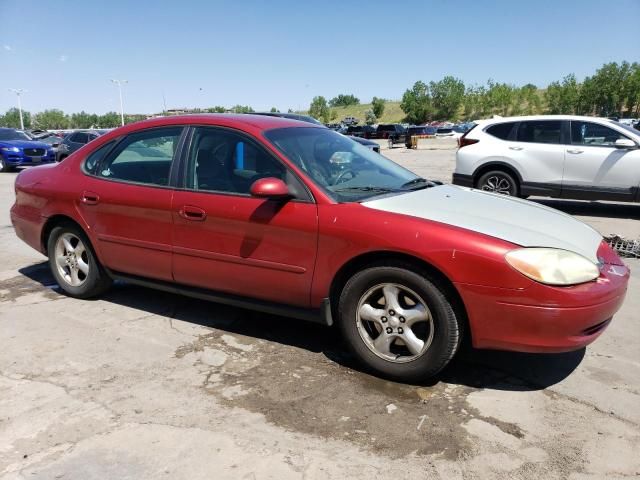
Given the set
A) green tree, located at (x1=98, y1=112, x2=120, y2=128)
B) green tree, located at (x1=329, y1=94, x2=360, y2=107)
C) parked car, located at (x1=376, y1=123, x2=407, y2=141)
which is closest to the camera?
parked car, located at (x1=376, y1=123, x2=407, y2=141)

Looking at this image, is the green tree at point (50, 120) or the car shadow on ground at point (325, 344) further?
the green tree at point (50, 120)

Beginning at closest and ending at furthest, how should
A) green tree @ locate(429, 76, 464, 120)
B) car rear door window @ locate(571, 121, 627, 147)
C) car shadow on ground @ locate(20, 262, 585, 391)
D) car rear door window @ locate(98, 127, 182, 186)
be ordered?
car shadow on ground @ locate(20, 262, 585, 391), car rear door window @ locate(98, 127, 182, 186), car rear door window @ locate(571, 121, 627, 147), green tree @ locate(429, 76, 464, 120)

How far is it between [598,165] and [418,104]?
4491 inches

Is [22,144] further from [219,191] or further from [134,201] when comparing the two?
[219,191]

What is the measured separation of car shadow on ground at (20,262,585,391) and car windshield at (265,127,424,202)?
1.12 m

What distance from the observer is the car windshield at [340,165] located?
3631 millimetres

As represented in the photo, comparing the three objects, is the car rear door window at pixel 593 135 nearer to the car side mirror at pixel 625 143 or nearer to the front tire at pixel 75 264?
the car side mirror at pixel 625 143

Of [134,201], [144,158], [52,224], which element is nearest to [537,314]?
[134,201]

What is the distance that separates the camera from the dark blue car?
1852 cm

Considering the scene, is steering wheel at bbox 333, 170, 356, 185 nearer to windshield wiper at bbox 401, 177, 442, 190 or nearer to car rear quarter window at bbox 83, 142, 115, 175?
windshield wiper at bbox 401, 177, 442, 190

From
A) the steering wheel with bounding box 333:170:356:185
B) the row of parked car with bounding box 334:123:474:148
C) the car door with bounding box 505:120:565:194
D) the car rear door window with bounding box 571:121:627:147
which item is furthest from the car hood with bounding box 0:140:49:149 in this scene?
the row of parked car with bounding box 334:123:474:148

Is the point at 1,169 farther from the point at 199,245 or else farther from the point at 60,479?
the point at 60,479

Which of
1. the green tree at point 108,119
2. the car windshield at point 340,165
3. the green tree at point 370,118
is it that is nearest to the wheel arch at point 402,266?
the car windshield at point 340,165

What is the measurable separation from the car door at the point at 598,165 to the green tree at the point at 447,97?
360 feet
